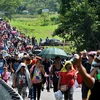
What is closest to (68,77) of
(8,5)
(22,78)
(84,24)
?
(22,78)

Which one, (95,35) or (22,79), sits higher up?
(22,79)

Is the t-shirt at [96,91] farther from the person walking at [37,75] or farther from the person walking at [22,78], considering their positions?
the person walking at [37,75]

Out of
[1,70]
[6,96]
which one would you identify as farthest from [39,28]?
[6,96]

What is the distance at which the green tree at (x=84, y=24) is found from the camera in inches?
1496

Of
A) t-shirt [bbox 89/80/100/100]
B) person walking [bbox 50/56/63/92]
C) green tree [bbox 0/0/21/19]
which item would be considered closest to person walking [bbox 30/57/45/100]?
person walking [bbox 50/56/63/92]

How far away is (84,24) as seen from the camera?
3844 centimetres

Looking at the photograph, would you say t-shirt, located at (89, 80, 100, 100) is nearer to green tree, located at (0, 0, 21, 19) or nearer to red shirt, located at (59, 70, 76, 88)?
red shirt, located at (59, 70, 76, 88)

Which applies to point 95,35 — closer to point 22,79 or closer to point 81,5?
point 81,5

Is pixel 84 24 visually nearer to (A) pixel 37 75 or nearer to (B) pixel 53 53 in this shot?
(B) pixel 53 53

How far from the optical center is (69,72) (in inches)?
495

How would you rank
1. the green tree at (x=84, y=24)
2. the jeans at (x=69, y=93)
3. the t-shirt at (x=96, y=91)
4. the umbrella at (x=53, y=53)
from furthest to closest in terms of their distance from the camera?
the green tree at (x=84, y=24)
the umbrella at (x=53, y=53)
the jeans at (x=69, y=93)
the t-shirt at (x=96, y=91)

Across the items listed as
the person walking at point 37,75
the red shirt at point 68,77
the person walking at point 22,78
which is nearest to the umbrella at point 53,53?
the person walking at point 37,75

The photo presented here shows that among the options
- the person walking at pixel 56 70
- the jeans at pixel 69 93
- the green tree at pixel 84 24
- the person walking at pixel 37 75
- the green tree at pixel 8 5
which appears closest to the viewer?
the jeans at pixel 69 93

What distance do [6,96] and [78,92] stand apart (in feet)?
34.8
